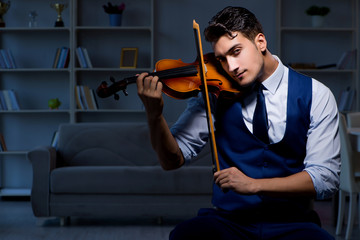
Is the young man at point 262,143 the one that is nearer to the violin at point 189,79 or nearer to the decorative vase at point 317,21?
the violin at point 189,79

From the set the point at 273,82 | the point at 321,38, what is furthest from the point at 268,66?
the point at 321,38

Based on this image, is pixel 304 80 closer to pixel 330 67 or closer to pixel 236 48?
pixel 236 48

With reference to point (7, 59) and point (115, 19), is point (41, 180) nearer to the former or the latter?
point (7, 59)

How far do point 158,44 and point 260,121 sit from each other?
4072mm

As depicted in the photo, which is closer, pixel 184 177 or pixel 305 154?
pixel 305 154

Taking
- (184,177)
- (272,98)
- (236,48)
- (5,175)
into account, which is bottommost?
(5,175)

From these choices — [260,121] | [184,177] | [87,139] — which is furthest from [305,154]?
[87,139]

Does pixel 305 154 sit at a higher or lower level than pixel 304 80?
lower

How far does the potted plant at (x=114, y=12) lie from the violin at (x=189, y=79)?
366cm

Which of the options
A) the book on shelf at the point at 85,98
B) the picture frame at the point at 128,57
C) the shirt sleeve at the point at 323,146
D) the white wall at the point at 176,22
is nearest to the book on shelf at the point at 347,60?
the white wall at the point at 176,22

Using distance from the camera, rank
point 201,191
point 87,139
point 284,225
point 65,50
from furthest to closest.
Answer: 1. point 65,50
2. point 87,139
3. point 201,191
4. point 284,225

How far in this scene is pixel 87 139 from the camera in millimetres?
3971

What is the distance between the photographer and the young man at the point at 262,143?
3.57 ft

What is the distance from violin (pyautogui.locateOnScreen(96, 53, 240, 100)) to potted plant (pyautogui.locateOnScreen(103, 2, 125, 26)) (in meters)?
3.66
